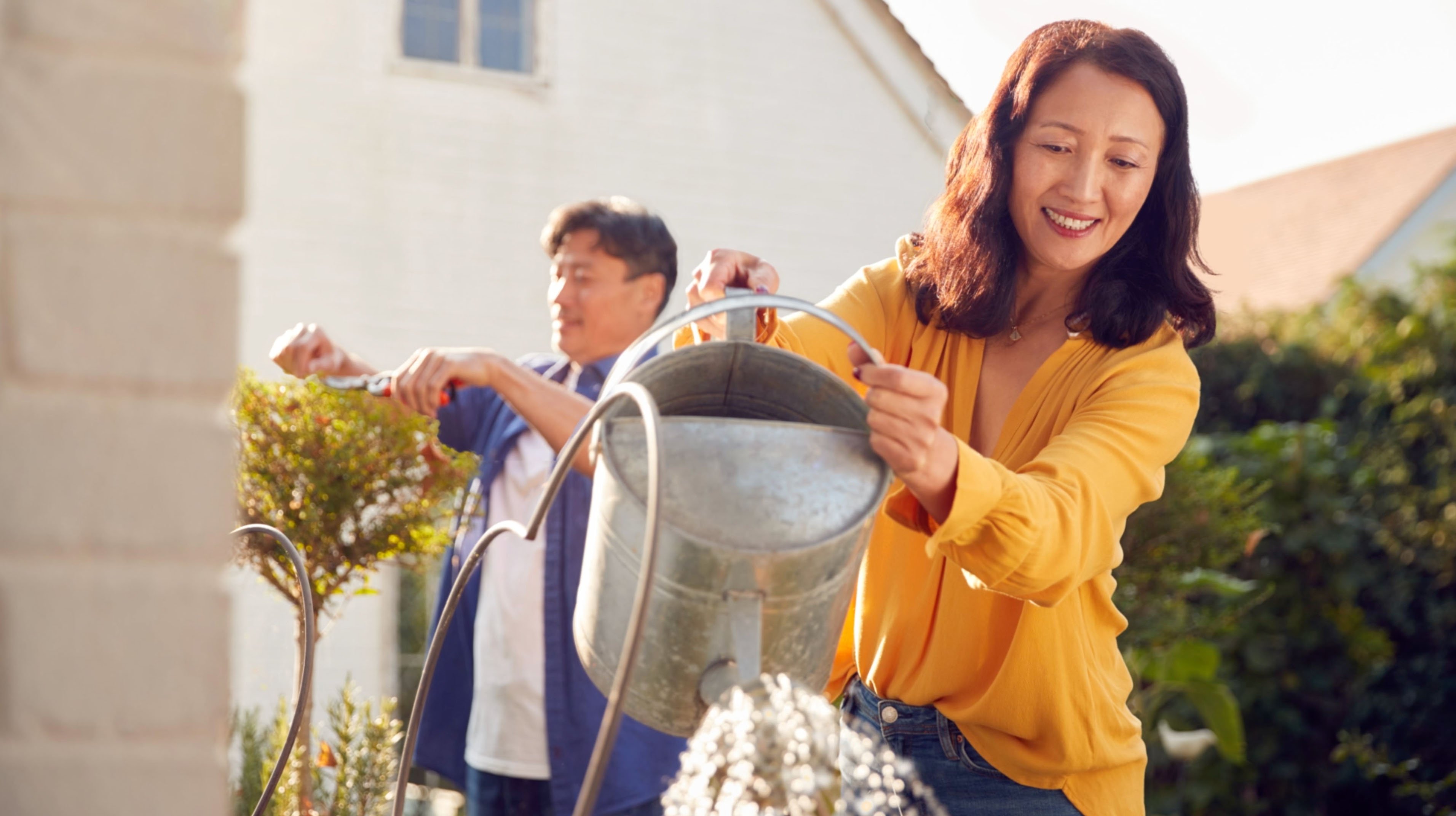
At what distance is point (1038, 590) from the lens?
157 cm

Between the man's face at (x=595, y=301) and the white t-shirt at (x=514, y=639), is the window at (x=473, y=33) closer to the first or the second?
the man's face at (x=595, y=301)

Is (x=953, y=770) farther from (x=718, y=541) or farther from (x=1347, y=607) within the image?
(x=1347, y=607)

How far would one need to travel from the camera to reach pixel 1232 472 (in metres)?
5.83

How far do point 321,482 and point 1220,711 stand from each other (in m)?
4.62

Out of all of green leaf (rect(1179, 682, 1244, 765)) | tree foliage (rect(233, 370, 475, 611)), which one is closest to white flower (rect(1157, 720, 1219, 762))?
green leaf (rect(1179, 682, 1244, 765))

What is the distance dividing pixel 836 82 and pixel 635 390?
22.9 feet

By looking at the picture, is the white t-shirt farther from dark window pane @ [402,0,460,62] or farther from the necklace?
dark window pane @ [402,0,460,62]

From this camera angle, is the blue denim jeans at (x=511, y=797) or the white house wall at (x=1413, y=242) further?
the white house wall at (x=1413, y=242)

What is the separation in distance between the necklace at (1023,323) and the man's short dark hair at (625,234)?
141cm

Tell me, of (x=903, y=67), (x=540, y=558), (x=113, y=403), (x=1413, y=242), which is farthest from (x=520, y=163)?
(x=1413, y=242)

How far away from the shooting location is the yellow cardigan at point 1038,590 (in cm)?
168

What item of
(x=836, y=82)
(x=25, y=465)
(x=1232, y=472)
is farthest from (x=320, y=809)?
(x=836, y=82)

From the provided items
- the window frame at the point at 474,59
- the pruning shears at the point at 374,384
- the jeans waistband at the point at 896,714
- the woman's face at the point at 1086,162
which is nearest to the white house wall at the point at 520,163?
the window frame at the point at 474,59

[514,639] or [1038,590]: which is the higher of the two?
[1038,590]
